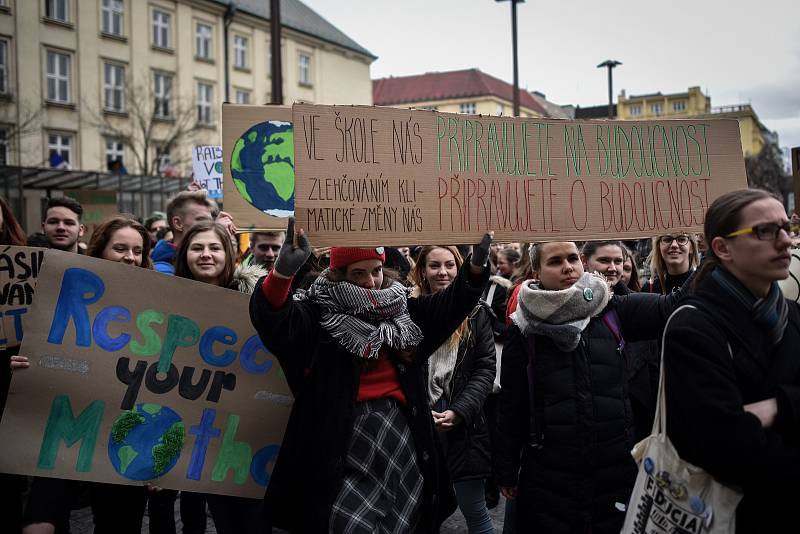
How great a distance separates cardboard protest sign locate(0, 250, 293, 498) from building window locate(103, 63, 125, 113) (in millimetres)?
28980

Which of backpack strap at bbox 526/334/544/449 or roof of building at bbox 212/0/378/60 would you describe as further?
roof of building at bbox 212/0/378/60

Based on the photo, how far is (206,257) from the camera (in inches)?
150

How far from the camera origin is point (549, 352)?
3.12 meters

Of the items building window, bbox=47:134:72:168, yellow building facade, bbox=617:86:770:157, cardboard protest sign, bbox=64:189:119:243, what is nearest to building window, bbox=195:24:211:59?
building window, bbox=47:134:72:168

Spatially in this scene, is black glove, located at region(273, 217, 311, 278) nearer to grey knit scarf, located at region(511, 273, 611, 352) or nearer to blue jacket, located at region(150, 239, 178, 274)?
grey knit scarf, located at region(511, 273, 611, 352)

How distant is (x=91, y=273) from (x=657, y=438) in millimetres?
2672

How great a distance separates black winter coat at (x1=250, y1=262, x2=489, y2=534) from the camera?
2734 mm

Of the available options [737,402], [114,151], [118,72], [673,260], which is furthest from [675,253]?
[118,72]

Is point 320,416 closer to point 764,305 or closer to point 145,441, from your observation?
point 145,441

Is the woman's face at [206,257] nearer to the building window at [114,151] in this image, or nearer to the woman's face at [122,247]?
the woman's face at [122,247]

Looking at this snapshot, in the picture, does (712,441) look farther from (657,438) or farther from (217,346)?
(217,346)

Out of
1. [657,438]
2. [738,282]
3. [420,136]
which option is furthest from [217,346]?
[738,282]

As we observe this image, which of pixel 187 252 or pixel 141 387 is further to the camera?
pixel 187 252

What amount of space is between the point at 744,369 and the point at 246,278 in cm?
249
